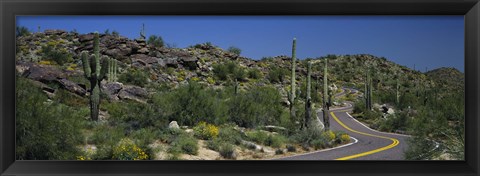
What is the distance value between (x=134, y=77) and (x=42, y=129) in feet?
32.3

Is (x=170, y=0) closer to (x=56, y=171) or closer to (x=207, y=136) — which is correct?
(x=56, y=171)

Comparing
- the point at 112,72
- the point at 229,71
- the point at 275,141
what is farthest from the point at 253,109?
the point at 112,72

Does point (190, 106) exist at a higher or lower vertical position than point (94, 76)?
lower

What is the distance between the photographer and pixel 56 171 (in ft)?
20.3

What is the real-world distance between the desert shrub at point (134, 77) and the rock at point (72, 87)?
189cm

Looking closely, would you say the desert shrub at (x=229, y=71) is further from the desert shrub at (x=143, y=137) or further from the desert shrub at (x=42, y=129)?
the desert shrub at (x=42, y=129)

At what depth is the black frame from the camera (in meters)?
5.90

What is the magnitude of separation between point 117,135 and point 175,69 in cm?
721

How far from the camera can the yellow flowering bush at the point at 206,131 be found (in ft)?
37.3

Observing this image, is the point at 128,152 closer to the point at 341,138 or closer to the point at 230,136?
the point at 230,136

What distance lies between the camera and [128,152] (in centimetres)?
792

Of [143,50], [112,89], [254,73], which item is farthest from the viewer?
[143,50]

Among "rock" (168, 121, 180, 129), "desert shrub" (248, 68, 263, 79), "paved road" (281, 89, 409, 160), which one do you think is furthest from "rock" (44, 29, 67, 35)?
"paved road" (281, 89, 409, 160)

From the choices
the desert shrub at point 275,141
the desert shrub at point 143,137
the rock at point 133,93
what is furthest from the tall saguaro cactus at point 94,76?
the desert shrub at point 275,141
